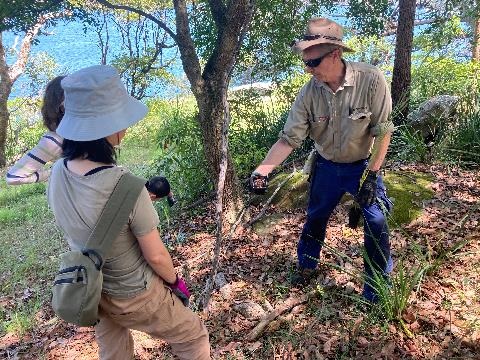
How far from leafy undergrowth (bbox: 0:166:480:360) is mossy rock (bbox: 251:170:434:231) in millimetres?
101

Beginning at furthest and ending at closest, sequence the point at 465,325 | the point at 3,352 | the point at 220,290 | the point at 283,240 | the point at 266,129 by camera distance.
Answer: the point at 266,129 → the point at 283,240 → the point at 220,290 → the point at 3,352 → the point at 465,325

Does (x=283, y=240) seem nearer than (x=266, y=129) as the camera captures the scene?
Yes

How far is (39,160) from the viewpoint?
315 centimetres

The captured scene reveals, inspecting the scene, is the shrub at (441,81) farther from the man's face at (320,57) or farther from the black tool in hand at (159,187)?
the black tool in hand at (159,187)

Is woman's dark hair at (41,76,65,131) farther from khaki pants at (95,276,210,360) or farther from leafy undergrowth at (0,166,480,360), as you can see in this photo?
leafy undergrowth at (0,166,480,360)

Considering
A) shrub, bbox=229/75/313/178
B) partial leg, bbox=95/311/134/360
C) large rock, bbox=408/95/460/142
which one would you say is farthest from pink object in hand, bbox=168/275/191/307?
large rock, bbox=408/95/460/142

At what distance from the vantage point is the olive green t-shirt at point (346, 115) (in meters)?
2.91

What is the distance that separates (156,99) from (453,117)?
10.3 meters

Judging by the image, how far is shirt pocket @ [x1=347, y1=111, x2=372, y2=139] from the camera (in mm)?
2926

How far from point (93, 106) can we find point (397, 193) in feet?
11.9

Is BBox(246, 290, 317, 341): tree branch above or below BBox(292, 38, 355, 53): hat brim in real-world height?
below

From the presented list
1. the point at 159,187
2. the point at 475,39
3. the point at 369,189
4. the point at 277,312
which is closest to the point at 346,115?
the point at 369,189

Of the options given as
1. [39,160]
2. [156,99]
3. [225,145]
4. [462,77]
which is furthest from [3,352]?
[156,99]

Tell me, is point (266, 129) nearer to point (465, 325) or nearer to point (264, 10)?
point (264, 10)
